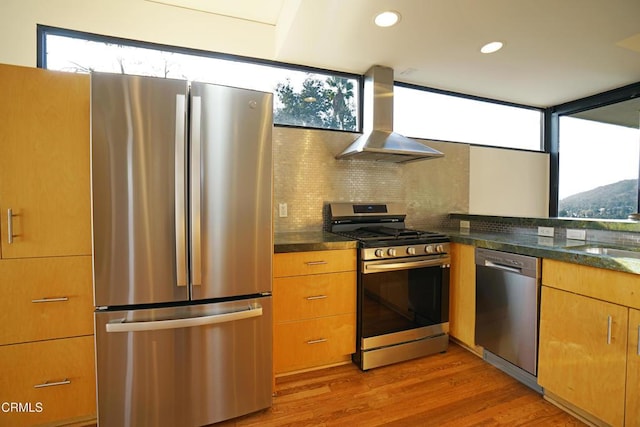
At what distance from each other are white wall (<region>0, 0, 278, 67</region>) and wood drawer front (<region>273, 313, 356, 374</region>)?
2.20 meters

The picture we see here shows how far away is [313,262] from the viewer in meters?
1.93

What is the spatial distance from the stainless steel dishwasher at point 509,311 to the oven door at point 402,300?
262mm

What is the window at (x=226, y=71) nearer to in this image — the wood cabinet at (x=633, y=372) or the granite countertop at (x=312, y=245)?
the granite countertop at (x=312, y=245)

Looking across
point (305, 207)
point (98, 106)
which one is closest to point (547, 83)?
point (305, 207)

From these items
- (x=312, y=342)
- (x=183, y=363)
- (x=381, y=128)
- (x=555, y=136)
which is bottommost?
(x=312, y=342)

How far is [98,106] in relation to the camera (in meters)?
1.32

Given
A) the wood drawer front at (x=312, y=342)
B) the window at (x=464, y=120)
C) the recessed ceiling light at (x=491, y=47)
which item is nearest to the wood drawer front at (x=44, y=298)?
the wood drawer front at (x=312, y=342)

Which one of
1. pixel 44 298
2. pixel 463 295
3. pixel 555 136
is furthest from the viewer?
pixel 555 136

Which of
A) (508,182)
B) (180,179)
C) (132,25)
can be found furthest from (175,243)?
(508,182)

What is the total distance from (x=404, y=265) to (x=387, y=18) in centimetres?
166

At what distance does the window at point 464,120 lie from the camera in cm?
300

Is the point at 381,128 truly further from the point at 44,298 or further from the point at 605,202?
the point at 605,202

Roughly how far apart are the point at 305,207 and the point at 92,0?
2136mm

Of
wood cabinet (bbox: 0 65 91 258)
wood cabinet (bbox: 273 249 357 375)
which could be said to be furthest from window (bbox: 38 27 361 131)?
wood cabinet (bbox: 273 249 357 375)
